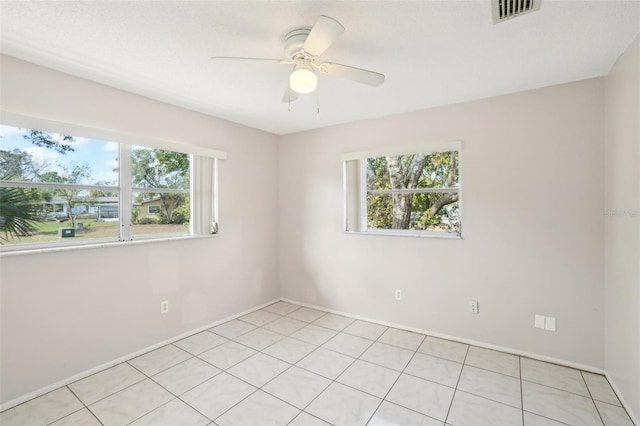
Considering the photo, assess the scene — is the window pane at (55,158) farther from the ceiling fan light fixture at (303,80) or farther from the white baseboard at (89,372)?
the ceiling fan light fixture at (303,80)

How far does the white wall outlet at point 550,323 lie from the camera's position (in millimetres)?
2533

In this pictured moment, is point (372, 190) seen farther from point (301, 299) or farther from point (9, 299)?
point (9, 299)

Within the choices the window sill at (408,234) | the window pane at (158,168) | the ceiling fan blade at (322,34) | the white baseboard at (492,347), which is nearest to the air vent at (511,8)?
the ceiling fan blade at (322,34)

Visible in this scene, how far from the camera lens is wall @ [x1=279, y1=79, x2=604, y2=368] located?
95.2 inches

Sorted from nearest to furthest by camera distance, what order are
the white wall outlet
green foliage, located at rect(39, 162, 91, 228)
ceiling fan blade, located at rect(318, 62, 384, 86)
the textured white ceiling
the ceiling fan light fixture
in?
the textured white ceiling < the ceiling fan light fixture < ceiling fan blade, located at rect(318, 62, 384, 86) < green foliage, located at rect(39, 162, 91, 228) < the white wall outlet

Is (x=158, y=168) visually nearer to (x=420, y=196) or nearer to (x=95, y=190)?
(x=95, y=190)

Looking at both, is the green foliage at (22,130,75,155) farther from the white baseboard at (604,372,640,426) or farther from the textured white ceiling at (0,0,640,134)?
the white baseboard at (604,372,640,426)

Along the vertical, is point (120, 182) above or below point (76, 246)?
above

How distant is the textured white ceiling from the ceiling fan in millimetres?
76

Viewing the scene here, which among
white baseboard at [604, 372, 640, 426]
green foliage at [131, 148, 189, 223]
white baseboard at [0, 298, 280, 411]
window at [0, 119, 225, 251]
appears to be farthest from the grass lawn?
white baseboard at [604, 372, 640, 426]

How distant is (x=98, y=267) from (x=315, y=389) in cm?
201

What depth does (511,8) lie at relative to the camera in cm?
152

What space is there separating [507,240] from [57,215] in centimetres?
381

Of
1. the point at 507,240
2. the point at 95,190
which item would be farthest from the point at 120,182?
the point at 507,240
